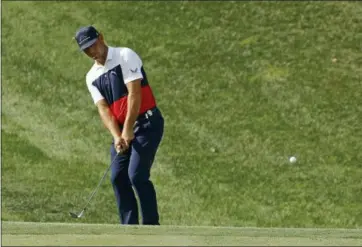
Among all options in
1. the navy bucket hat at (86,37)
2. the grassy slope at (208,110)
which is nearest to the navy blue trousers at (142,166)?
the navy bucket hat at (86,37)

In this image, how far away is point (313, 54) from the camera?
15945 millimetres

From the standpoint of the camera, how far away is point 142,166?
7.98m

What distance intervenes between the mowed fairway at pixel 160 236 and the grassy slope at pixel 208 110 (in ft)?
14.9

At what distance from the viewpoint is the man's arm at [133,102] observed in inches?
309

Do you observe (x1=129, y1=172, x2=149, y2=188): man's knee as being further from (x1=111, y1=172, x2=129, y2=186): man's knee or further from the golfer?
(x1=111, y1=172, x2=129, y2=186): man's knee

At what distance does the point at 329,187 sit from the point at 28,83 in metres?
5.75

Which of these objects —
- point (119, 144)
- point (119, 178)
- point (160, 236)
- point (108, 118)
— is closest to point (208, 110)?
point (119, 178)

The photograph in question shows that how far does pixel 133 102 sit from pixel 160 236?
2650 mm

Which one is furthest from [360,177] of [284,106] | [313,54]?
[313,54]

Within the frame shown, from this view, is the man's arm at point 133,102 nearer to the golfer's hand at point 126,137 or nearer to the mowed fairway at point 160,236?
the golfer's hand at point 126,137

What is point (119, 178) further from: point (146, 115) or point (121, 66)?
point (121, 66)

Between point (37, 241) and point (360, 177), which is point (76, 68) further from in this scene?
point (37, 241)

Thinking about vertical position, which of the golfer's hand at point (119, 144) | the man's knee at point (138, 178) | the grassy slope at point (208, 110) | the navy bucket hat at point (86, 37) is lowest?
the grassy slope at point (208, 110)

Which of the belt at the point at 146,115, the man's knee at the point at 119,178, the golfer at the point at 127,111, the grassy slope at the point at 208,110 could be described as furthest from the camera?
the grassy slope at the point at 208,110
